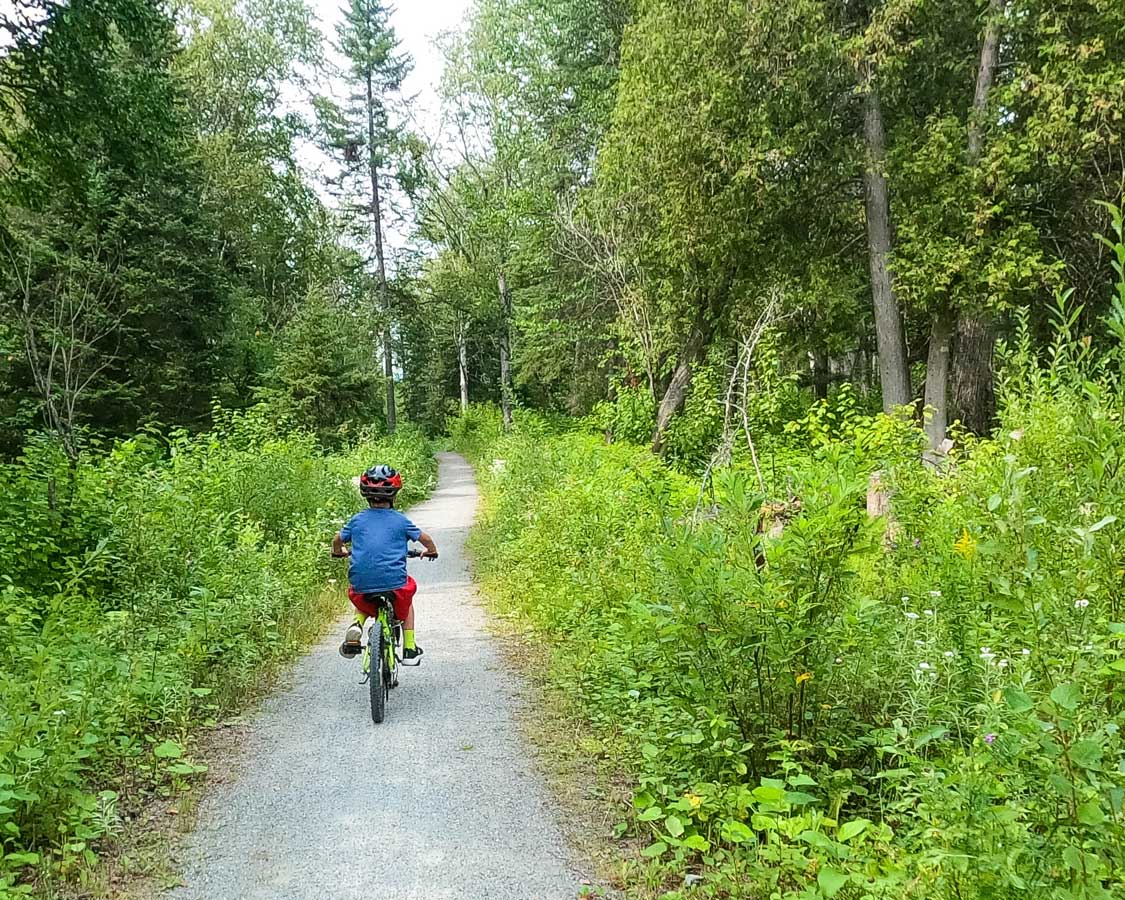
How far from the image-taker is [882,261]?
43.7 ft

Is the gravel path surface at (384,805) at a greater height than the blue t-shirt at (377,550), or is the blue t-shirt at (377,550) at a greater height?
the blue t-shirt at (377,550)

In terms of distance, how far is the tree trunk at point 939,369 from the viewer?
513 inches

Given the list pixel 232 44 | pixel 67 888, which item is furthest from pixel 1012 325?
pixel 232 44

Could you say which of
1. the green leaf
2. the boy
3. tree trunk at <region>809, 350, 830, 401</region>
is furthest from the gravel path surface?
tree trunk at <region>809, 350, 830, 401</region>

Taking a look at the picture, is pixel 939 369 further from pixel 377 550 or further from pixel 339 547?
pixel 339 547

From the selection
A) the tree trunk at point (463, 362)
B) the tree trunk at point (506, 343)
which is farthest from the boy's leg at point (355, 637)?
the tree trunk at point (463, 362)

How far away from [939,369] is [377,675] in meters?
11.8

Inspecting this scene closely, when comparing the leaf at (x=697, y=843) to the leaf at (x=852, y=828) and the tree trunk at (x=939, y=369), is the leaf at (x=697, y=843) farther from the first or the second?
the tree trunk at (x=939, y=369)

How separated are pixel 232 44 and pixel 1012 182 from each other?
3469 cm

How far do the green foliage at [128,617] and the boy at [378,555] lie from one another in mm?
1216

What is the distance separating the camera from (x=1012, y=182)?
11.9 meters

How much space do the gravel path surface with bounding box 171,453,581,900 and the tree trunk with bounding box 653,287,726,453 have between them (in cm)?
1120

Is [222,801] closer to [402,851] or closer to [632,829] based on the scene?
[402,851]

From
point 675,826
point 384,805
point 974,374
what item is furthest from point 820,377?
point 675,826
